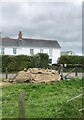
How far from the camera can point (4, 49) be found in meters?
65.6

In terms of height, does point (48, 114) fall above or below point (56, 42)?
below

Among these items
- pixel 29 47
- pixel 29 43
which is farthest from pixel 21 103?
pixel 29 43

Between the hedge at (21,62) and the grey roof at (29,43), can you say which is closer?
the hedge at (21,62)

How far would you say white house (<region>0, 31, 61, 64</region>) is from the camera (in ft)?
218

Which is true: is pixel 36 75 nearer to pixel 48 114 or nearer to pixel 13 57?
pixel 48 114

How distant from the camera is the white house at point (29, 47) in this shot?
66.5 m

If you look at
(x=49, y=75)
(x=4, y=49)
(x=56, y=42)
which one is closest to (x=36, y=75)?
(x=49, y=75)

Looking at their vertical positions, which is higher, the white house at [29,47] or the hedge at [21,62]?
the white house at [29,47]

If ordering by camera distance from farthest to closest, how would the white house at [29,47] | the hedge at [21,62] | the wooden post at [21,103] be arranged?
1. the white house at [29,47]
2. the hedge at [21,62]
3. the wooden post at [21,103]

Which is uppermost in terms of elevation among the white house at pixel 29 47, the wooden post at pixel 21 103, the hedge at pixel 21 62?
the white house at pixel 29 47

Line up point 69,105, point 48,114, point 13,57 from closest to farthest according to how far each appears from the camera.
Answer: point 48,114 → point 69,105 → point 13,57

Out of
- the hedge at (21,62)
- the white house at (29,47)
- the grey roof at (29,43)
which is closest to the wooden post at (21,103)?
the hedge at (21,62)

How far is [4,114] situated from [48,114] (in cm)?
137

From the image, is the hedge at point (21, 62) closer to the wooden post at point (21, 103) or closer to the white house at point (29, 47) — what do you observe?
the white house at point (29, 47)
